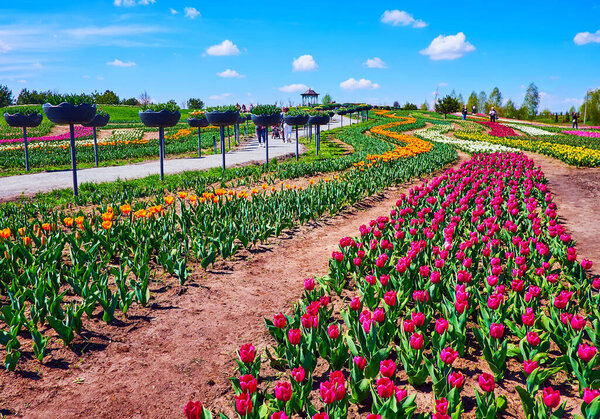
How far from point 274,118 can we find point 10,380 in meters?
11.8

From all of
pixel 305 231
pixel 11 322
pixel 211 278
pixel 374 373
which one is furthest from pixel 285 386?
pixel 305 231

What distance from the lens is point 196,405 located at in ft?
6.06

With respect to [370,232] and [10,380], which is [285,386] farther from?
[370,232]

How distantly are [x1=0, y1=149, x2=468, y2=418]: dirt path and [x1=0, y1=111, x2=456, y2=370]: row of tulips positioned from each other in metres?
0.17

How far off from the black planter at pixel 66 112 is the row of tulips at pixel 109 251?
2.41 metres

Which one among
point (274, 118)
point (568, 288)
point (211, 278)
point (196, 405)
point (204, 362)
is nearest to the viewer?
point (196, 405)

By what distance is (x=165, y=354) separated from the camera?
328 cm

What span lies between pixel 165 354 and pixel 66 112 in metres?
7.36

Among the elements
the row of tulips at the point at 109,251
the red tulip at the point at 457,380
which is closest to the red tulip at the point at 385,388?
the red tulip at the point at 457,380

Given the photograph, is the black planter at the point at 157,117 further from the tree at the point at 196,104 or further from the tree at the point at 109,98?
the tree at the point at 109,98

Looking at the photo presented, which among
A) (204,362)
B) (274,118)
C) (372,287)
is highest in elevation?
(274,118)

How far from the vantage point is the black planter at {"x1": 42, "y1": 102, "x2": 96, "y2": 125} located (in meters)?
8.52

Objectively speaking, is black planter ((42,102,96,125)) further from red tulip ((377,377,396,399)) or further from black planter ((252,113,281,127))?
red tulip ((377,377,396,399))

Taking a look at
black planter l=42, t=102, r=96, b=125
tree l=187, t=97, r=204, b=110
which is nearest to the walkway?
black planter l=42, t=102, r=96, b=125
